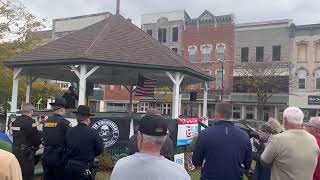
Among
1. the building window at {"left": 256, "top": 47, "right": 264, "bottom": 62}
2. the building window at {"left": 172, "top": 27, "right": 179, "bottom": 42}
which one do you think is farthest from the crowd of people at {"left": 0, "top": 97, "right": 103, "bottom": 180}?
the building window at {"left": 172, "top": 27, "right": 179, "bottom": 42}

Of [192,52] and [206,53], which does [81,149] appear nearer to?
[206,53]

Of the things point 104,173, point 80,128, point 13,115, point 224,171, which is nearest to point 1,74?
point 13,115

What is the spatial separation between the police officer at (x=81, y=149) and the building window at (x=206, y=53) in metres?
44.6

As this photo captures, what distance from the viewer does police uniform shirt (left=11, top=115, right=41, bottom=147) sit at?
7918mm

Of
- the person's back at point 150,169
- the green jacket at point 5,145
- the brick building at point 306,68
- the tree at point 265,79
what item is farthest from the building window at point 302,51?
the green jacket at point 5,145

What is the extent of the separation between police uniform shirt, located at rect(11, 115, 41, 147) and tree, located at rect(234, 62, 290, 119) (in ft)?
125

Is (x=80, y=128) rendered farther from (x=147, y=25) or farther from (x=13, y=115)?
(x=147, y=25)

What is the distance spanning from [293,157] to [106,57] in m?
10.1

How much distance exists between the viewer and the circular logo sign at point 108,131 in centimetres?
1230

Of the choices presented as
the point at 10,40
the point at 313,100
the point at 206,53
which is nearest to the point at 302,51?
the point at 313,100

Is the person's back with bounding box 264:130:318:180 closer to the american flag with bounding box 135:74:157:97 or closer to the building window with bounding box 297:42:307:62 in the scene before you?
the american flag with bounding box 135:74:157:97

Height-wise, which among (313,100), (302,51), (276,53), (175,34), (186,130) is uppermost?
(175,34)

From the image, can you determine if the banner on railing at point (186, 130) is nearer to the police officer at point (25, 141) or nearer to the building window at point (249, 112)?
the police officer at point (25, 141)

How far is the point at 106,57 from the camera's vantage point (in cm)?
1466
